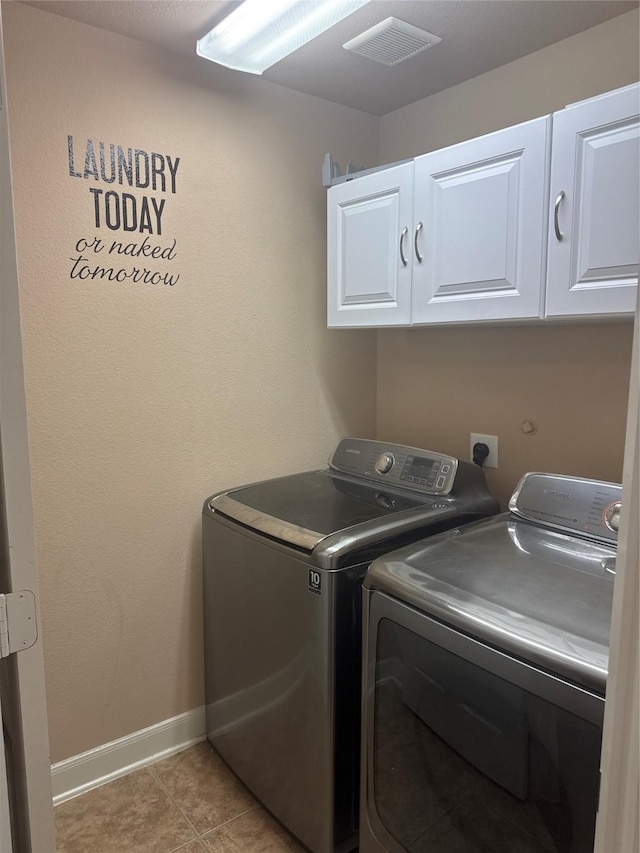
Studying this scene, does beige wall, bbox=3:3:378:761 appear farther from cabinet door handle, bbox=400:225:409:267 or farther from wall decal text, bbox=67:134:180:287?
cabinet door handle, bbox=400:225:409:267

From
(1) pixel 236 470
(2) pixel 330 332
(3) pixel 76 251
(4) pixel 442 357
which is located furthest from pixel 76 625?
(4) pixel 442 357

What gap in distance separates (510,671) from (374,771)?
23.2 inches

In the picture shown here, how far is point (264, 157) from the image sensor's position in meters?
2.14

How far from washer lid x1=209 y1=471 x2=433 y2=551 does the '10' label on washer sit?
0.07m

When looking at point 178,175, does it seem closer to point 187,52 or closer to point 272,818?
point 187,52

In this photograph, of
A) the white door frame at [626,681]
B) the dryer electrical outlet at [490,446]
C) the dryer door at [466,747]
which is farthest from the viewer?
the dryer electrical outlet at [490,446]

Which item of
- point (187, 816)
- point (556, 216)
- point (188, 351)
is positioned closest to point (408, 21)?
point (556, 216)

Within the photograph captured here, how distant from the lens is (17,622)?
0.92 m

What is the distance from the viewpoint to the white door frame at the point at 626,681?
55 centimetres

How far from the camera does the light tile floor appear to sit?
177 centimetres

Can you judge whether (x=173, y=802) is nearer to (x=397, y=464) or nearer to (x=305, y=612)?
(x=305, y=612)

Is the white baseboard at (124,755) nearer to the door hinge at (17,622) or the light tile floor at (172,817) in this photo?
the light tile floor at (172,817)

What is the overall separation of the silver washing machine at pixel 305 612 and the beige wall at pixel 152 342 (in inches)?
8.0

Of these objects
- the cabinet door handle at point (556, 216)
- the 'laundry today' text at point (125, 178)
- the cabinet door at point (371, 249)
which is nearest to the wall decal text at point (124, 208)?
the 'laundry today' text at point (125, 178)
